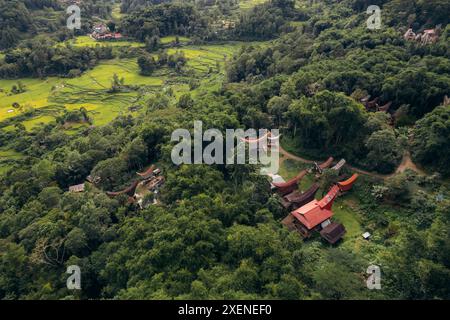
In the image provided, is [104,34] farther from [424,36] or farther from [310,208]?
[310,208]

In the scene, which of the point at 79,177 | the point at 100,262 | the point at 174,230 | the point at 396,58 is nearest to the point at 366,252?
the point at 174,230

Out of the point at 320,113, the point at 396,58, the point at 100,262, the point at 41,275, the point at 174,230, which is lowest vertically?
the point at 41,275

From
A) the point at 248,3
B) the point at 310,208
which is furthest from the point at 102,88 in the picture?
the point at 248,3

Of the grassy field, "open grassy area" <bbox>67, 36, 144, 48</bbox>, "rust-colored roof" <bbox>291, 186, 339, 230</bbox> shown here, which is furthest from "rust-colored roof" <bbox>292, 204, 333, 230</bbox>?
the grassy field

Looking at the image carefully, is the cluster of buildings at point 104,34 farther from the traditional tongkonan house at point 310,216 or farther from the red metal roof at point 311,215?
the red metal roof at point 311,215

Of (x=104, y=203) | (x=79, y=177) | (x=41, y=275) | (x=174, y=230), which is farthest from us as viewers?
(x=79, y=177)

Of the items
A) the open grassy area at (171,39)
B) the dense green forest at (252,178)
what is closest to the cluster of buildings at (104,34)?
the open grassy area at (171,39)

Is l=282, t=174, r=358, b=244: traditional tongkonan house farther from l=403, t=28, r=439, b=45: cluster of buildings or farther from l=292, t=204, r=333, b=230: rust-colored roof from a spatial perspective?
l=403, t=28, r=439, b=45: cluster of buildings
